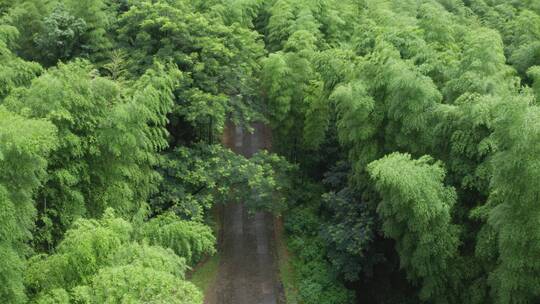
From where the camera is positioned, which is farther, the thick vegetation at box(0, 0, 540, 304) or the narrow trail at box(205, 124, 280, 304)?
the narrow trail at box(205, 124, 280, 304)

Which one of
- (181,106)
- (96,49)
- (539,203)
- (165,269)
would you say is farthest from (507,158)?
(96,49)

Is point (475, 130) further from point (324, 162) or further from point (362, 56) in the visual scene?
point (324, 162)

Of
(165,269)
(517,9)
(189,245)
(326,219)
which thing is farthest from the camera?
(517,9)

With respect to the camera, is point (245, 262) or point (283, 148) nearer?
point (245, 262)

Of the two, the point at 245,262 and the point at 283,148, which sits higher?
the point at 283,148
